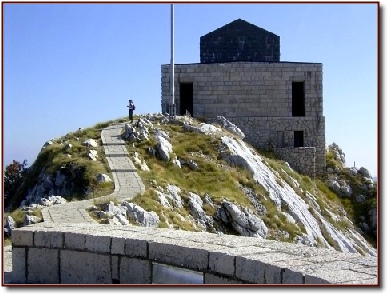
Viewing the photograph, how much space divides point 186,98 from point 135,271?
68.9ft

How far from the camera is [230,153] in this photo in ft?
64.7

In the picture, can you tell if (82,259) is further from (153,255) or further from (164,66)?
(164,66)

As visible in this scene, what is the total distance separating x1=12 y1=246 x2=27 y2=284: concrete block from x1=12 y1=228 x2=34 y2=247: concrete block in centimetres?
7

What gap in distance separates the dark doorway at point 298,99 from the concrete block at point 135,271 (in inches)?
853

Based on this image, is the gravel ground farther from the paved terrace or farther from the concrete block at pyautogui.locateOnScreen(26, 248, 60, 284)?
the concrete block at pyautogui.locateOnScreen(26, 248, 60, 284)

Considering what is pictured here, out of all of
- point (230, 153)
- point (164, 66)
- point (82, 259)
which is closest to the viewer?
point (82, 259)

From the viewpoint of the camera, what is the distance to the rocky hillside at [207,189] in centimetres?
1441

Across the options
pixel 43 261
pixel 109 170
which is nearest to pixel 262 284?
pixel 43 261

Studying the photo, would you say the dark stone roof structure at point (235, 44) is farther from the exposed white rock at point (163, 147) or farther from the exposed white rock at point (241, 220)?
the exposed white rock at point (241, 220)

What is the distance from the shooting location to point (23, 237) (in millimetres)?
6590

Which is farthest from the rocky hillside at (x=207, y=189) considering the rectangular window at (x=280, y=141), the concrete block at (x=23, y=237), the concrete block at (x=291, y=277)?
the concrete block at (x=291, y=277)

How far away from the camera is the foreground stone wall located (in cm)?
469

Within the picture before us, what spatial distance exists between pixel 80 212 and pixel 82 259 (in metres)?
3.79

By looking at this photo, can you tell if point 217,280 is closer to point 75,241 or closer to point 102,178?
point 75,241
